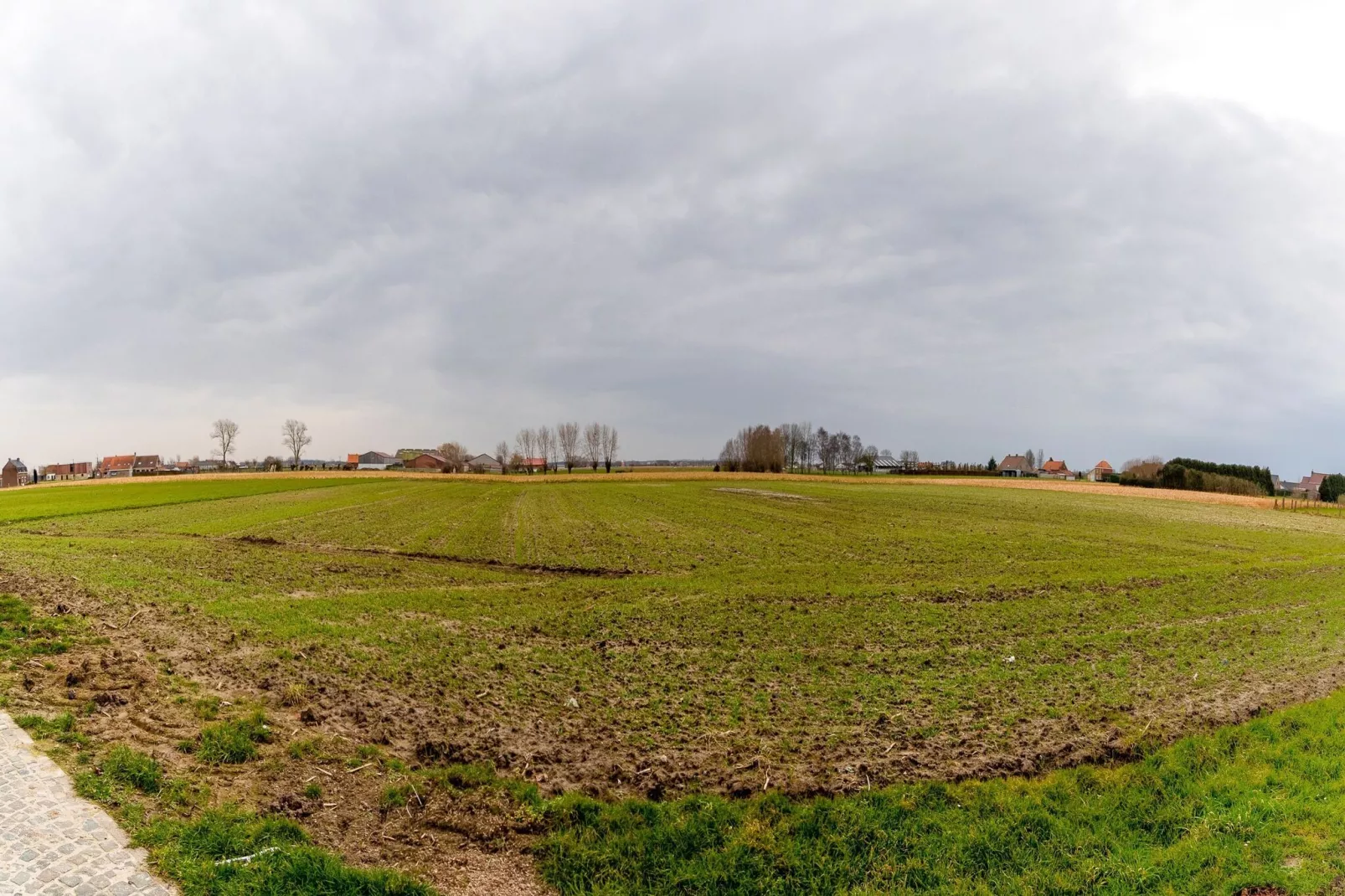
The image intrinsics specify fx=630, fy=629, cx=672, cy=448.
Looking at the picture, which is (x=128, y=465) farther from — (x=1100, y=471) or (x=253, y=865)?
(x=1100, y=471)

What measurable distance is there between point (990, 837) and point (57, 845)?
939cm

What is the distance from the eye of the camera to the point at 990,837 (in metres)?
6.99

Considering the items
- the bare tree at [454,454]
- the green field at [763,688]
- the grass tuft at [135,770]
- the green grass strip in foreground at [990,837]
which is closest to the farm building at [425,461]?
the bare tree at [454,454]

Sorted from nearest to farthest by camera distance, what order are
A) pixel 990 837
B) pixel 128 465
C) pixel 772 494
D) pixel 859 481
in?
pixel 990 837 < pixel 772 494 < pixel 859 481 < pixel 128 465

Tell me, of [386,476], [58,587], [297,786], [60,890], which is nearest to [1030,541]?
[297,786]

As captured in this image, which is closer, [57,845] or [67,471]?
[57,845]

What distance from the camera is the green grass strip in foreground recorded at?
633cm

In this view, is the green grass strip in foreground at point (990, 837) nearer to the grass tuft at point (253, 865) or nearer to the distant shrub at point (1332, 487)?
the grass tuft at point (253, 865)

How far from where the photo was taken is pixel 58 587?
1669cm

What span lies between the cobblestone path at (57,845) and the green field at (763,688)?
120 cm

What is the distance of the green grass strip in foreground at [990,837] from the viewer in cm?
633

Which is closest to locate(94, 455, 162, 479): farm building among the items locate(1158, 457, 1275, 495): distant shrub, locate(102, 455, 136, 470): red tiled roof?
locate(102, 455, 136, 470): red tiled roof

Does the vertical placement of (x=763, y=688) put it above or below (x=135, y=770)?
below

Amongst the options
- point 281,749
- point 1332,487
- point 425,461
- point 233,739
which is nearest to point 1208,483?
point 1332,487
